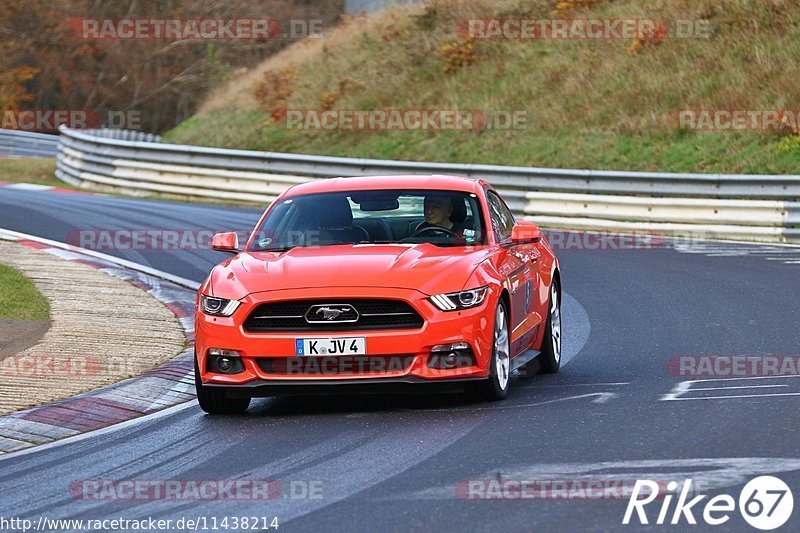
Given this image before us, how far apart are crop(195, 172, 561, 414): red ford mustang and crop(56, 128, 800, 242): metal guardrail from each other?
12.6 meters

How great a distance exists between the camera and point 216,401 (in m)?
9.60

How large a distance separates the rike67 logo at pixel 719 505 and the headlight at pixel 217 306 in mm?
3368

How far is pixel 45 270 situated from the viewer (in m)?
16.6

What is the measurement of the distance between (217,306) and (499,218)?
2572 mm

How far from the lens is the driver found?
10.5 metres

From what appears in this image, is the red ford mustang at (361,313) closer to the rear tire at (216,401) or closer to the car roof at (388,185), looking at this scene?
the rear tire at (216,401)

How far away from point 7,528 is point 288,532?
4.28ft

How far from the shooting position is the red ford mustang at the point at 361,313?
9078mm
